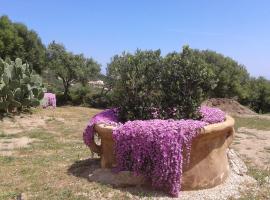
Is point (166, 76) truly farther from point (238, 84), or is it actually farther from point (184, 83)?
point (238, 84)

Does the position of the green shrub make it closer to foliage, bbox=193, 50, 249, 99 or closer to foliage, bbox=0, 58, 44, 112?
foliage, bbox=193, 50, 249, 99

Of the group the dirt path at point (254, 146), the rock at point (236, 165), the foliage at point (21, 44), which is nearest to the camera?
the rock at point (236, 165)

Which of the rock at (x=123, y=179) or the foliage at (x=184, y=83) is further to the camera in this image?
the foliage at (x=184, y=83)

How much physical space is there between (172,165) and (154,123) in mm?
603

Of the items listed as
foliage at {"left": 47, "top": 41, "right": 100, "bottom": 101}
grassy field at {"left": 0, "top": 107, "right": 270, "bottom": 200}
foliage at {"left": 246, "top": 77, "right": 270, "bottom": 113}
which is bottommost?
grassy field at {"left": 0, "top": 107, "right": 270, "bottom": 200}

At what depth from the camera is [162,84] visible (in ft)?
21.6

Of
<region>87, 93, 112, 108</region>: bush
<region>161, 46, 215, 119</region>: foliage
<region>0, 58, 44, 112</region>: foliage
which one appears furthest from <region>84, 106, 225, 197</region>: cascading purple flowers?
<region>87, 93, 112, 108</region>: bush

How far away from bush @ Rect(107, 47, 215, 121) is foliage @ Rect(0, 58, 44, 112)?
7462 mm

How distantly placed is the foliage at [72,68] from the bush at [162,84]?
16.5m

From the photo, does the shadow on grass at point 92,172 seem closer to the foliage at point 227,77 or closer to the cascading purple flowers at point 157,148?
the cascading purple flowers at point 157,148

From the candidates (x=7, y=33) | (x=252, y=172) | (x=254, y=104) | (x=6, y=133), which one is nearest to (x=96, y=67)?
(x=7, y=33)

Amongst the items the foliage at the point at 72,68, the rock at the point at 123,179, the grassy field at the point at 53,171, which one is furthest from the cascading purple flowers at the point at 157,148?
the foliage at the point at 72,68

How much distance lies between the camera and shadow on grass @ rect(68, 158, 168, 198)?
559 centimetres

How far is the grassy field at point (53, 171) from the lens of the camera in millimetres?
5555
